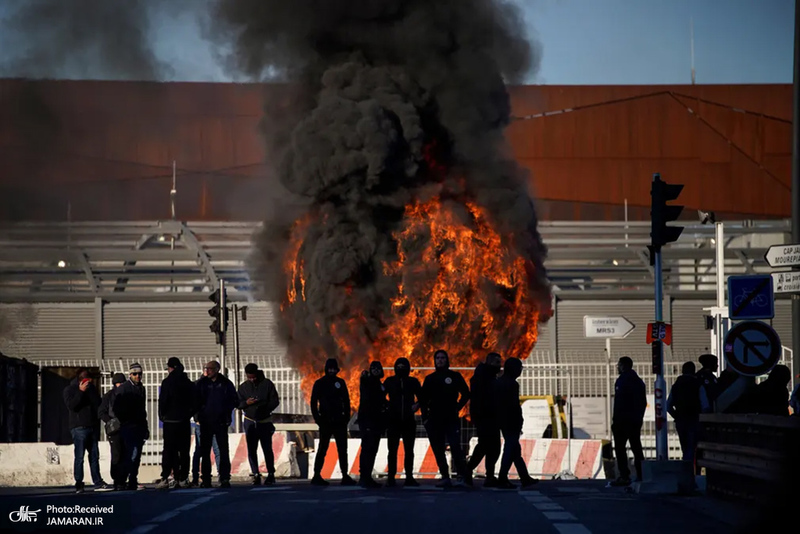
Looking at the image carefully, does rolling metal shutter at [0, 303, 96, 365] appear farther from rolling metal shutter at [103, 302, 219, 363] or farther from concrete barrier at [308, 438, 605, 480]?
concrete barrier at [308, 438, 605, 480]

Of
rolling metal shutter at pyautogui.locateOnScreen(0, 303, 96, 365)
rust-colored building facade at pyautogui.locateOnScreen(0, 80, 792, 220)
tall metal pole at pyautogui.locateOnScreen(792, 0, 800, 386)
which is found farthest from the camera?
rust-colored building facade at pyautogui.locateOnScreen(0, 80, 792, 220)

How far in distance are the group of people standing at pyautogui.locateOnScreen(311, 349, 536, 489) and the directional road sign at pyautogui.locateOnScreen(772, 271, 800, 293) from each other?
13.0 ft

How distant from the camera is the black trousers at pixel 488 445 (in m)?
19.0

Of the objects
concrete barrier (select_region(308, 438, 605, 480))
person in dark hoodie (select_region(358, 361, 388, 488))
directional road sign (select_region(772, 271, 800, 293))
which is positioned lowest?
concrete barrier (select_region(308, 438, 605, 480))

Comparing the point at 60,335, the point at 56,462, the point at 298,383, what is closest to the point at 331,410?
the point at 56,462

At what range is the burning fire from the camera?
3022cm

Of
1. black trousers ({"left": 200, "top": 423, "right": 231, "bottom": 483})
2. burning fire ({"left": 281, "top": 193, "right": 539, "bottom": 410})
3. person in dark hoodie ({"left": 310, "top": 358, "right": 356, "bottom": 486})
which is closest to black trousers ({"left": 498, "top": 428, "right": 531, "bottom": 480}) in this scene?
person in dark hoodie ({"left": 310, "top": 358, "right": 356, "bottom": 486})

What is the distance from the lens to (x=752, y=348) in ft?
50.3

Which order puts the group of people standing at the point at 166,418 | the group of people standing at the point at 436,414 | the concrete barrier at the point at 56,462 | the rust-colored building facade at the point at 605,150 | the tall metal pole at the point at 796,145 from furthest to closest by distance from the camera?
1. the rust-colored building facade at the point at 605,150
2. the concrete barrier at the point at 56,462
3. the group of people standing at the point at 166,418
4. the group of people standing at the point at 436,414
5. the tall metal pole at the point at 796,145

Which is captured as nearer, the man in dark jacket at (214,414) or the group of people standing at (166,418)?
the group of people standing at (166,418)

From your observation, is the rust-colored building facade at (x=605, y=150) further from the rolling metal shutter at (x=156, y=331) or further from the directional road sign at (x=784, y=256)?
the directional road sign at (x=784, y=256)

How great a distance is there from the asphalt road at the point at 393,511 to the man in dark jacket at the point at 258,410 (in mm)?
2129

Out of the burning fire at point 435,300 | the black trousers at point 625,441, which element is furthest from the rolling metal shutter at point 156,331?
the black trousers at point 625,441

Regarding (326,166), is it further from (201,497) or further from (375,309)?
(201,497)
